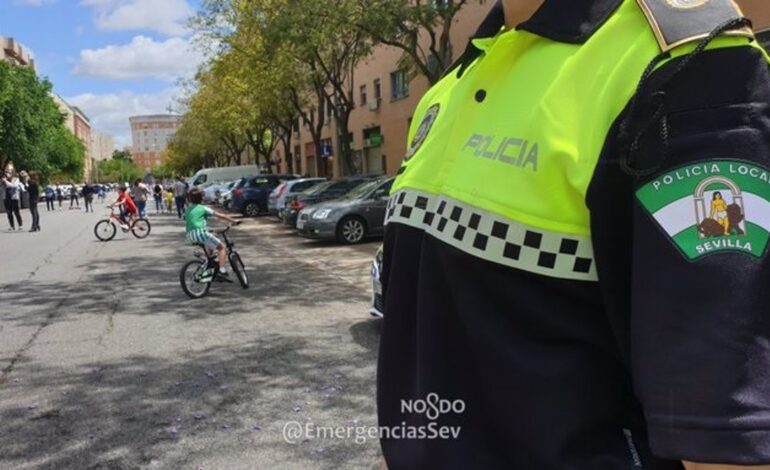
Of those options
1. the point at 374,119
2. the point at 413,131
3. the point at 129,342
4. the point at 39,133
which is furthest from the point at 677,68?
the point at 39,133

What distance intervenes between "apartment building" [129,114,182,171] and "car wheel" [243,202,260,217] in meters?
165

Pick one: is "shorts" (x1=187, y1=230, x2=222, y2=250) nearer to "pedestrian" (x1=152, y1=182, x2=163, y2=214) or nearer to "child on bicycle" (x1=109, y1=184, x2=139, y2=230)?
"child on bicycle" (x1=109, y1=184, x2=139, y2=230)

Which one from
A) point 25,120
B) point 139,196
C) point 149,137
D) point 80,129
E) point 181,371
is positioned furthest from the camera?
point 149,137

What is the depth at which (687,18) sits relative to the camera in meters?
0.84

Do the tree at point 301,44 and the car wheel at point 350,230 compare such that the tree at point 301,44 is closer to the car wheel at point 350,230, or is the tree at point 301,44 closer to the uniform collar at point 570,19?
the car wheel at point 350,230

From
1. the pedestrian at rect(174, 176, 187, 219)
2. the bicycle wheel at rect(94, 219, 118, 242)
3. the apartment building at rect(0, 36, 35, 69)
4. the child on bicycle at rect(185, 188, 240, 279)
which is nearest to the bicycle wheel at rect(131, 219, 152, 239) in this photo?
the bicycle wheel at rect(94, 219, 118, 242)

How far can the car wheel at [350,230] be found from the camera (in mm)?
16703

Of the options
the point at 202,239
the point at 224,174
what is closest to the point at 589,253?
the point at 202,239

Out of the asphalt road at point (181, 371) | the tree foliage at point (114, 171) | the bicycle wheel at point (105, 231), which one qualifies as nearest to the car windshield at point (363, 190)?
the asphalt road at point (181, 371)

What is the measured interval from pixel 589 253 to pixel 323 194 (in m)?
19.1

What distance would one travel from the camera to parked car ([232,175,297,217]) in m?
29.0

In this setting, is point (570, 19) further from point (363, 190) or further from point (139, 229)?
point (139, 229)

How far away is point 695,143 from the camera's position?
2.61 ft

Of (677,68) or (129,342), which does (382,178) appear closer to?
(129,342)
